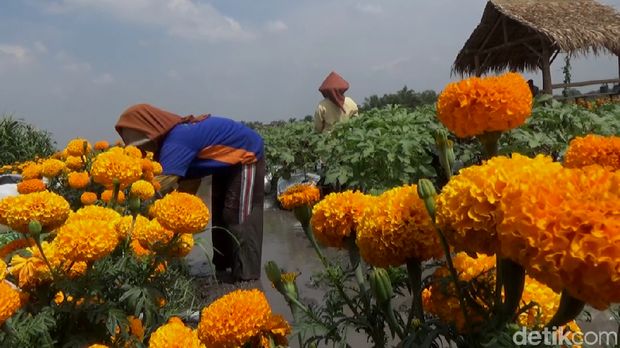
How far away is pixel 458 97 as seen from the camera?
2.77 feet

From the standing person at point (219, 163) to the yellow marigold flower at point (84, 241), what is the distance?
168 cm

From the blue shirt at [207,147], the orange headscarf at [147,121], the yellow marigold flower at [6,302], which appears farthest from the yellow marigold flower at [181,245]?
the orange headscarf at [147,121]

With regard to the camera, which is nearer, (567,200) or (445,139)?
(567,200)

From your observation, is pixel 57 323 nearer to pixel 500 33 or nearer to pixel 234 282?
pixel 234 282

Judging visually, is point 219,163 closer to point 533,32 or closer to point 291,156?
point 291,156

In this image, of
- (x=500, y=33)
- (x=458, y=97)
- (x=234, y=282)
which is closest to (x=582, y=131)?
(x=234, y=282)

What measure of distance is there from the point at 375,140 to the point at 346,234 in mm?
3845

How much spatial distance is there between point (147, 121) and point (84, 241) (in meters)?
2.08

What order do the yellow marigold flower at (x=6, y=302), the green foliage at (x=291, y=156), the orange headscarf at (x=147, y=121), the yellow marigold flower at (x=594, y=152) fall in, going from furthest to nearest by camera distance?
the green foliage at (x=291, y=156) < the orange headscarf at (x=147, y=121) < the yellow marigold flower at (x=6, y=302) < the yellow marigold flower at (x=594, y=152)

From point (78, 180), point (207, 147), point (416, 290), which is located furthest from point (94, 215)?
point (207, 147)

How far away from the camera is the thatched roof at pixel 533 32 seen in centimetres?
845

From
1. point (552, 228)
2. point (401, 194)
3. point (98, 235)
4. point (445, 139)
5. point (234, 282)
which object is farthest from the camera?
point (234, 282)

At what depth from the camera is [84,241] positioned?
1068 millimetres

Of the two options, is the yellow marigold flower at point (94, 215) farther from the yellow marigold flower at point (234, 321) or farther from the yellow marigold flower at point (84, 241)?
the yellow marigold flower at point (234, 321)
